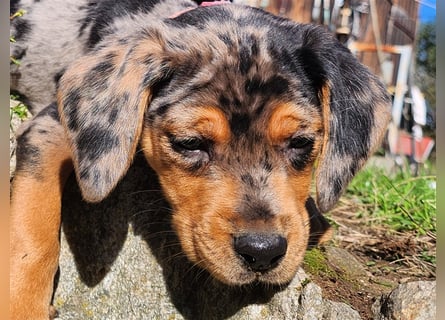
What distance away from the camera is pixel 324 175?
4203 millimetres

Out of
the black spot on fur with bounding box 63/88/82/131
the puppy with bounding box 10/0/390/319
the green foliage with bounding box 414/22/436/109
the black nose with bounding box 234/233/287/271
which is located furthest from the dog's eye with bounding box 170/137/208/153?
the green foliage with bounding box 414/22/436/109

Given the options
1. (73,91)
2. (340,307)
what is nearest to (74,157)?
(73,91)

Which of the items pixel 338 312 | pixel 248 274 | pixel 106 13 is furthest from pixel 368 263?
pixel 106 13

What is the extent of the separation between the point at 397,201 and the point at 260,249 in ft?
11.3

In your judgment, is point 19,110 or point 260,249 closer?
point 260,249

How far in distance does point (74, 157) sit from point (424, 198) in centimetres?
387

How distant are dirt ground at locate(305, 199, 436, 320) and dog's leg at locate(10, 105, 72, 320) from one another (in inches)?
70.5

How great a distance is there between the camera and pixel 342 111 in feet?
14.0

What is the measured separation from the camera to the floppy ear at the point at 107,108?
404 cm

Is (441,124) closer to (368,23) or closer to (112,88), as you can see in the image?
(112,88)

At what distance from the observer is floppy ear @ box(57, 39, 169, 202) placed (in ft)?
13.3

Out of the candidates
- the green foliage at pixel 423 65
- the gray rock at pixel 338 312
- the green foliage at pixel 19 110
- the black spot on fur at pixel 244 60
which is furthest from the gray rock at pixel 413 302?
the green foliage at pixel 423 65

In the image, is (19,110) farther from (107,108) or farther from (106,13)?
(107,108)

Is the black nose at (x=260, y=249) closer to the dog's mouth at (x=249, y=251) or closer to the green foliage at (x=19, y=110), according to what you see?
the dog's mouth at (x=249, y=251)
